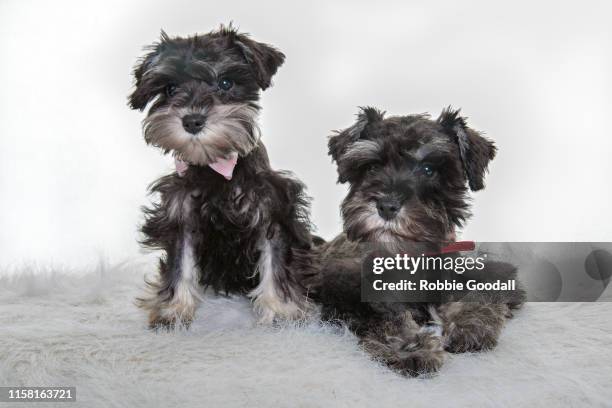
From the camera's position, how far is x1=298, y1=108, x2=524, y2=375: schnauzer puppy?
2850 millimetres

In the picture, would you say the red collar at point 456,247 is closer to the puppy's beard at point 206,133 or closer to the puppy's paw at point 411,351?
the puppy's paw at point 411,351

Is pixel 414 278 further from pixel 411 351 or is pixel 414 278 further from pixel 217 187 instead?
pixel 217 187

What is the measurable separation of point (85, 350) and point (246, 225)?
0.92 m

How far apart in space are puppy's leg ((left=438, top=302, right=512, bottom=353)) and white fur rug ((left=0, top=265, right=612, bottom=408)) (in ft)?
0.21

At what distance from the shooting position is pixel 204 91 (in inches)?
120

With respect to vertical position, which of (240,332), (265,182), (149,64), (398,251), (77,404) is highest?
(149,64)

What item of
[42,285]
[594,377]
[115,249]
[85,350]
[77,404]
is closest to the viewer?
[77,404]

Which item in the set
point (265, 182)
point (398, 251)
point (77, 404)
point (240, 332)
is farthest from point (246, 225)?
point (77, 404)

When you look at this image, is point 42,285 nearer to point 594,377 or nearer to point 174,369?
point 174,369

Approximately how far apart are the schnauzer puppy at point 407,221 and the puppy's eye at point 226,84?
0.61m

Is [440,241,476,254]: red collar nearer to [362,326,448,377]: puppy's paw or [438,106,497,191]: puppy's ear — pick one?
[438,106,497,191]: puppy's ear

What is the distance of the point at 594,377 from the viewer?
263 cm

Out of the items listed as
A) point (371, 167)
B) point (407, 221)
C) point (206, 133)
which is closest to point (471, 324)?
point (407, 221)

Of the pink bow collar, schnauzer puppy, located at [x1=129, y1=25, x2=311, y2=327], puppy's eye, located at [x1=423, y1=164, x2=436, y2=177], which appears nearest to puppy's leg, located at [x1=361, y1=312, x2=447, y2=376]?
schnauzer puppy, located at [x1=129, y1=25, x2=311, y2=327]
